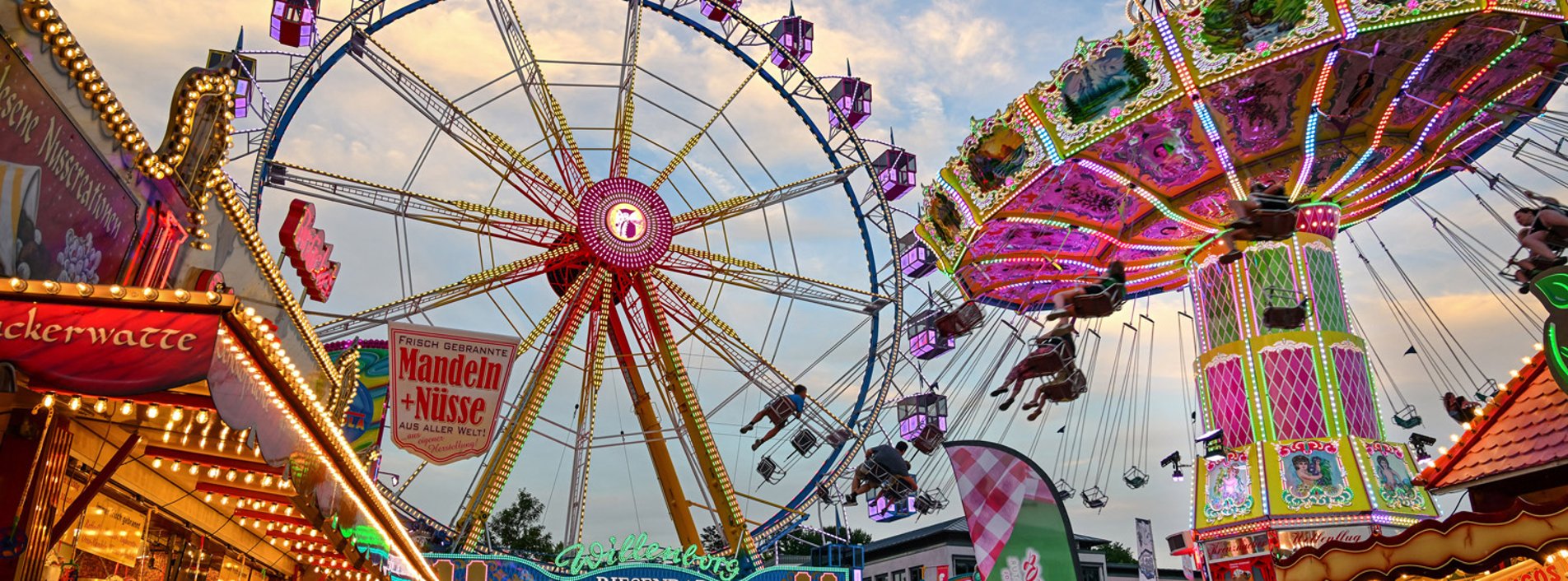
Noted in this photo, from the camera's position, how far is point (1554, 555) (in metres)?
7.07

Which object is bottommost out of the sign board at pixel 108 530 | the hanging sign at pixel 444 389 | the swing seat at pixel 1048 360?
the sign board at pixel 108 530

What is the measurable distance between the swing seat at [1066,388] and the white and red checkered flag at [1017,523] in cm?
562

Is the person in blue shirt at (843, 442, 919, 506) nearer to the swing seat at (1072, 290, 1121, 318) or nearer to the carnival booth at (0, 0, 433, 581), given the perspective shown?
the swing seat at (1072, 290, 1121, 318)

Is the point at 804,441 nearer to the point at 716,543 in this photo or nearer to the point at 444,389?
the point at 716,543

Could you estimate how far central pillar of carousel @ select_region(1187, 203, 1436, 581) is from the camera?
14359 mm

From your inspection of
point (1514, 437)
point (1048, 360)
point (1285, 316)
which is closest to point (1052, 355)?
point (1048, 360)

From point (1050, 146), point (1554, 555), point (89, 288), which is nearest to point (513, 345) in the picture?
point (1050, 146)

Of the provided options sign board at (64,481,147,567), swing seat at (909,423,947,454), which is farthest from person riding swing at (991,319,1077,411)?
sign board at (64,481,147,567)

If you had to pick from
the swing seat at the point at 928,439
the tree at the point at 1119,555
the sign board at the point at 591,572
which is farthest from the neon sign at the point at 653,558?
the tree at the point at 1119,555

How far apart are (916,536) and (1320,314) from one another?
33.3m

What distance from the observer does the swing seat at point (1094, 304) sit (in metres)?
15.2

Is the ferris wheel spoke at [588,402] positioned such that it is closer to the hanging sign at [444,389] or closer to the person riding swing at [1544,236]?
Answer: the hanging sign at [444,389]

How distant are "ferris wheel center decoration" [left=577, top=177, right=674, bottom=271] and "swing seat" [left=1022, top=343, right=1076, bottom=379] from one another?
7.31 meters

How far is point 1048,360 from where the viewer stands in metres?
15.7
